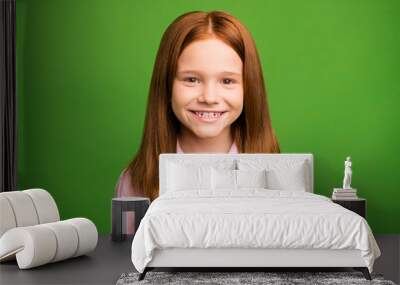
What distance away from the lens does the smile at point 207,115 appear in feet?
22.2

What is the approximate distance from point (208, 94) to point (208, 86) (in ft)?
0.27

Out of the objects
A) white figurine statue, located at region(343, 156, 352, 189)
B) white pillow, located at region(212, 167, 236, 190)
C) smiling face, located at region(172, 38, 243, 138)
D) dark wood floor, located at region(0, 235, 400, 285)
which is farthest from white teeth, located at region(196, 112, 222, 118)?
dark wood floor, located at region(0, 235, 400, 285)

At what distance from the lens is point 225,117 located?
6773mm

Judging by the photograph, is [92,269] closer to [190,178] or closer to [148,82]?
[190,178]

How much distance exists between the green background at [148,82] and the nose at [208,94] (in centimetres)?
59

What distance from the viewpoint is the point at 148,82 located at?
22.6 feet

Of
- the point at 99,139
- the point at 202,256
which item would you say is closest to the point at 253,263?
the point at 202,256

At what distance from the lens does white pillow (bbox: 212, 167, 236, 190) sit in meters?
6.21

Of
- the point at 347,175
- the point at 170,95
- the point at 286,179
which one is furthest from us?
the point at 170,95

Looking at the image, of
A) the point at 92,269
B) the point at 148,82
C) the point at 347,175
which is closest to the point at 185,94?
the point at 148,82

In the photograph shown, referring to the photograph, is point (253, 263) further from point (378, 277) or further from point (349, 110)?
point (349, 110)

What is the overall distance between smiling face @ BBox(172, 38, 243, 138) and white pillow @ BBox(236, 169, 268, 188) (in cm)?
73

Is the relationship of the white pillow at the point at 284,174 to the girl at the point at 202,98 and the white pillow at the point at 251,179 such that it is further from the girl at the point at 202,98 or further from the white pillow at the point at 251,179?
the girl at the point at 202,98

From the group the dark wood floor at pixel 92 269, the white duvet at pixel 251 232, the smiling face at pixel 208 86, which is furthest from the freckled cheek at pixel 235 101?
the white duvet at pixel 251 232
